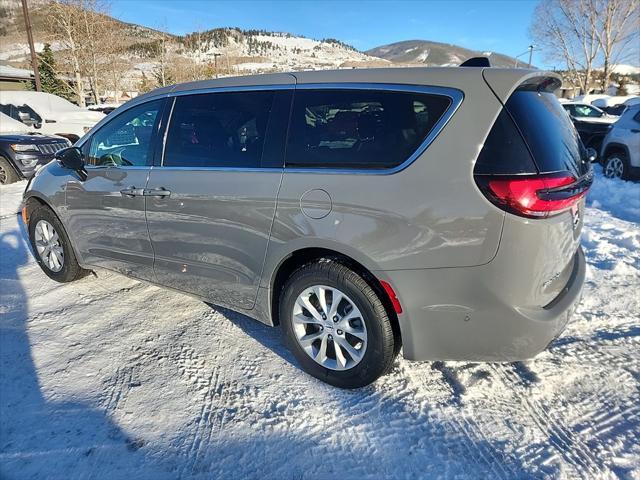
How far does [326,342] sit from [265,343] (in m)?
0.68

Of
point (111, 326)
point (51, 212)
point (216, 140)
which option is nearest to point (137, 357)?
point (111, 326)

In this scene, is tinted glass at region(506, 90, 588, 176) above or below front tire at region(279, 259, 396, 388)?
above

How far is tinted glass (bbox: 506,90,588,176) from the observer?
2125 mm

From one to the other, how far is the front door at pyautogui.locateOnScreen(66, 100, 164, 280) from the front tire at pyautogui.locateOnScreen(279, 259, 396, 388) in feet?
4.51

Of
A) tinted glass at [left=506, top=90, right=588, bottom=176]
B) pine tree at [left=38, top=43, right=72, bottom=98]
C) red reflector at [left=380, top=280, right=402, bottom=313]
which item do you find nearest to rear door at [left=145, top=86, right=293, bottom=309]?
red reflector at [left=380, top=280, right=402, bottom=313]

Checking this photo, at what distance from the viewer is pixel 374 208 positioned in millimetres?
2234


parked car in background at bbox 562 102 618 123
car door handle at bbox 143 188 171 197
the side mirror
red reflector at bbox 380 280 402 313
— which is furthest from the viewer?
parked car in background at bbox 562 102 618 123

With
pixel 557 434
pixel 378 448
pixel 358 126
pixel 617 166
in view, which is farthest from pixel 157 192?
pixel 617 166

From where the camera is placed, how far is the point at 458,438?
2219 millimetres

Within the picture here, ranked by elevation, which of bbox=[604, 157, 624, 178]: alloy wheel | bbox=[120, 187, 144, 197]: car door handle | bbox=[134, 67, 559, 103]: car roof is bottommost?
bbox=[604, 157, 624, 178]: alloy wheel

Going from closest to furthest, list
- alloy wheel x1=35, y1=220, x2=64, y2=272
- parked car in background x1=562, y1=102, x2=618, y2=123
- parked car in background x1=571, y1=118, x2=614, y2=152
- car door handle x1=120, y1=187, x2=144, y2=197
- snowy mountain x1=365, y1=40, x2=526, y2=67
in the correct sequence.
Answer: car door handle x1=120, y1=187, x2=144, y2=197, alloy wheel x1=35, y1=220, x2=64, y2=272, parked car in background x1=571, y1=118, x2=614, y2=152, parked car in background x1=562, y1=102, x2=618, y2=123, snowy mountain x1=365, y1=40, x2=526, y2=67

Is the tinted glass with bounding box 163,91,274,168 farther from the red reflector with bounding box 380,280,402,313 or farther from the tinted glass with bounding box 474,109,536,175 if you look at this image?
the tinted glass with bounding box 474,109,536,175

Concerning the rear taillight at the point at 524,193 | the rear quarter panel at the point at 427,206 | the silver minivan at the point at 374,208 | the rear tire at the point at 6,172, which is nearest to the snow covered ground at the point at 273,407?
the silver minivan at the point at 374,208

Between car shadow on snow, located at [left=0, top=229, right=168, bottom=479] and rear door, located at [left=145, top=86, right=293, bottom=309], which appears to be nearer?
car shadow on snow, located at [left=0, top=229, right=168, bottom=479]
